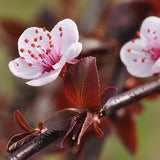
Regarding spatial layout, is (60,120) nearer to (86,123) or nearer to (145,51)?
(86,123)

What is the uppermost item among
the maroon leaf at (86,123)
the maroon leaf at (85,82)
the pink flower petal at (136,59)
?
the maroon leaf at (85,82)

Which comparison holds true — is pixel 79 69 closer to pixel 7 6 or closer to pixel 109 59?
pixel 109 59

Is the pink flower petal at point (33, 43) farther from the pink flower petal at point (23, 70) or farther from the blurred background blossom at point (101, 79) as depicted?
the blurred background blossom at point (101, 79)

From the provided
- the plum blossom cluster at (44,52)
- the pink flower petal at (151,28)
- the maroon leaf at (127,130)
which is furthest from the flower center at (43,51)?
the maroon leaf at (127,130)

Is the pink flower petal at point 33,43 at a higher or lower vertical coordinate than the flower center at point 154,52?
higher

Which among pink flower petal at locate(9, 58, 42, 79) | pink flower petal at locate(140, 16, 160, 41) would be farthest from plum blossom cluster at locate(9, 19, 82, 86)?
pink flower petal at locate(140, 16, 160, 41)

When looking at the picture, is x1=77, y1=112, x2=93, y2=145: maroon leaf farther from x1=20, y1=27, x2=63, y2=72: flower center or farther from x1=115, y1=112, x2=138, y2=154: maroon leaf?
x1=115, y1=112, x2=138, y2=154: maroon leaf
